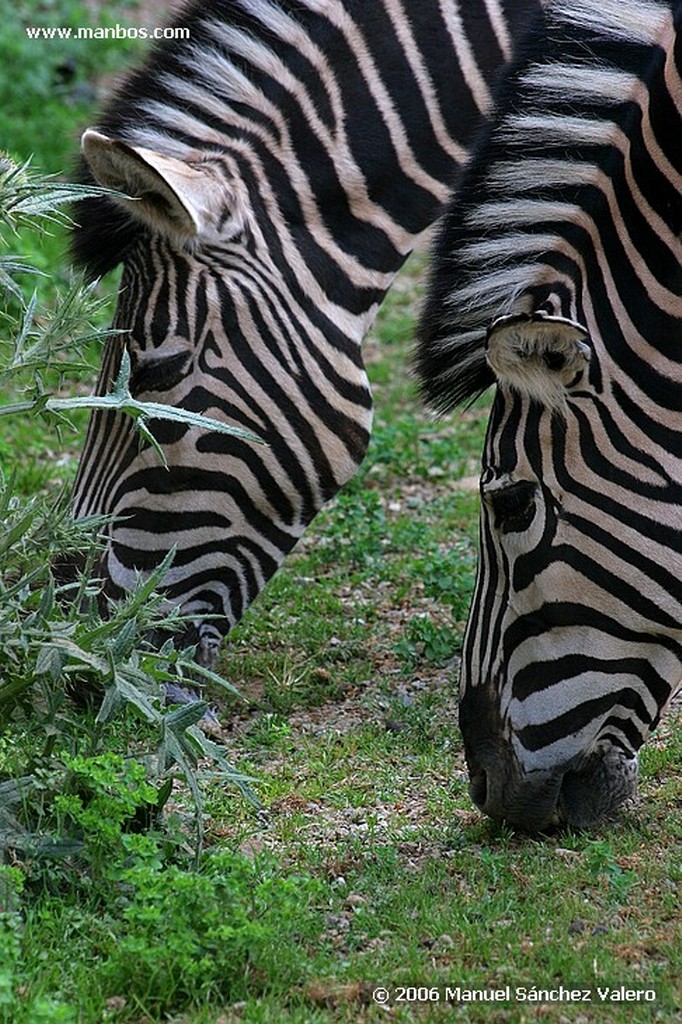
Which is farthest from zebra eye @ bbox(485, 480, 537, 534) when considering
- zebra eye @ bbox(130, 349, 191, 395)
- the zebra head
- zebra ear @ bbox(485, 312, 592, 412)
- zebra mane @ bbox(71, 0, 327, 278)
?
zebra mane @ bbox(71, 0, 327, 278)

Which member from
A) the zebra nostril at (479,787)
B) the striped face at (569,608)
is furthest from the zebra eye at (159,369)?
the zebra nostril at (479,787)

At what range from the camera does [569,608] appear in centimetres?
449

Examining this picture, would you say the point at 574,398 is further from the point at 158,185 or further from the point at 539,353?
the point at 158,185

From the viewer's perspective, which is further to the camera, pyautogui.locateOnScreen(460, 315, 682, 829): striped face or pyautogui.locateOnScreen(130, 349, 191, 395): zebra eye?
pyautogui.locateOnScreen(130, 349, 191, 395): zebra eye

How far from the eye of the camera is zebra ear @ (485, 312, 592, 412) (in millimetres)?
4242

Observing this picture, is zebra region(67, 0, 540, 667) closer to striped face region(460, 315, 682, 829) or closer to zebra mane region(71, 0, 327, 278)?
zebra mane region(71, 0, 327, 278)

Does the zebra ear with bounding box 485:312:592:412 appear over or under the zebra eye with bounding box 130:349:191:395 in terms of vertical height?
over

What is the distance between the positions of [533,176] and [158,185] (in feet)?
5.04

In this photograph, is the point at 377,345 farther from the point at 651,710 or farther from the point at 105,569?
the point at 651,710

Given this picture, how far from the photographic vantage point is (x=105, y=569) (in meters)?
5.86

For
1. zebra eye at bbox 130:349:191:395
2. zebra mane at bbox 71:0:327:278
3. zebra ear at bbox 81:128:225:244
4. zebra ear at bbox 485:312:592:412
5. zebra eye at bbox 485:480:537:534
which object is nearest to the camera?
zebra ear at bbox 485:312:592:412

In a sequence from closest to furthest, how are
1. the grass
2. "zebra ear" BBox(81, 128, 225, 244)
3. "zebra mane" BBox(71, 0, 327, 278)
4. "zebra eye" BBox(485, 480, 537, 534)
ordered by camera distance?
the grass → "zebra eye" BBox(485, 480, 537, 534) → "zebra ear" BBox(81, 128, 225, 244) → "zebra mane" BBox(71, 0, 327, 278)

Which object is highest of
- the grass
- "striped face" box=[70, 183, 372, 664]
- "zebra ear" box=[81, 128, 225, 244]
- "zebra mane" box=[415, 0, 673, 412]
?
"zebra mane" box=[415, 0, 673, 412]

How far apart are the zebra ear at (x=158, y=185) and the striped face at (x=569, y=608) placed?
1669mm
